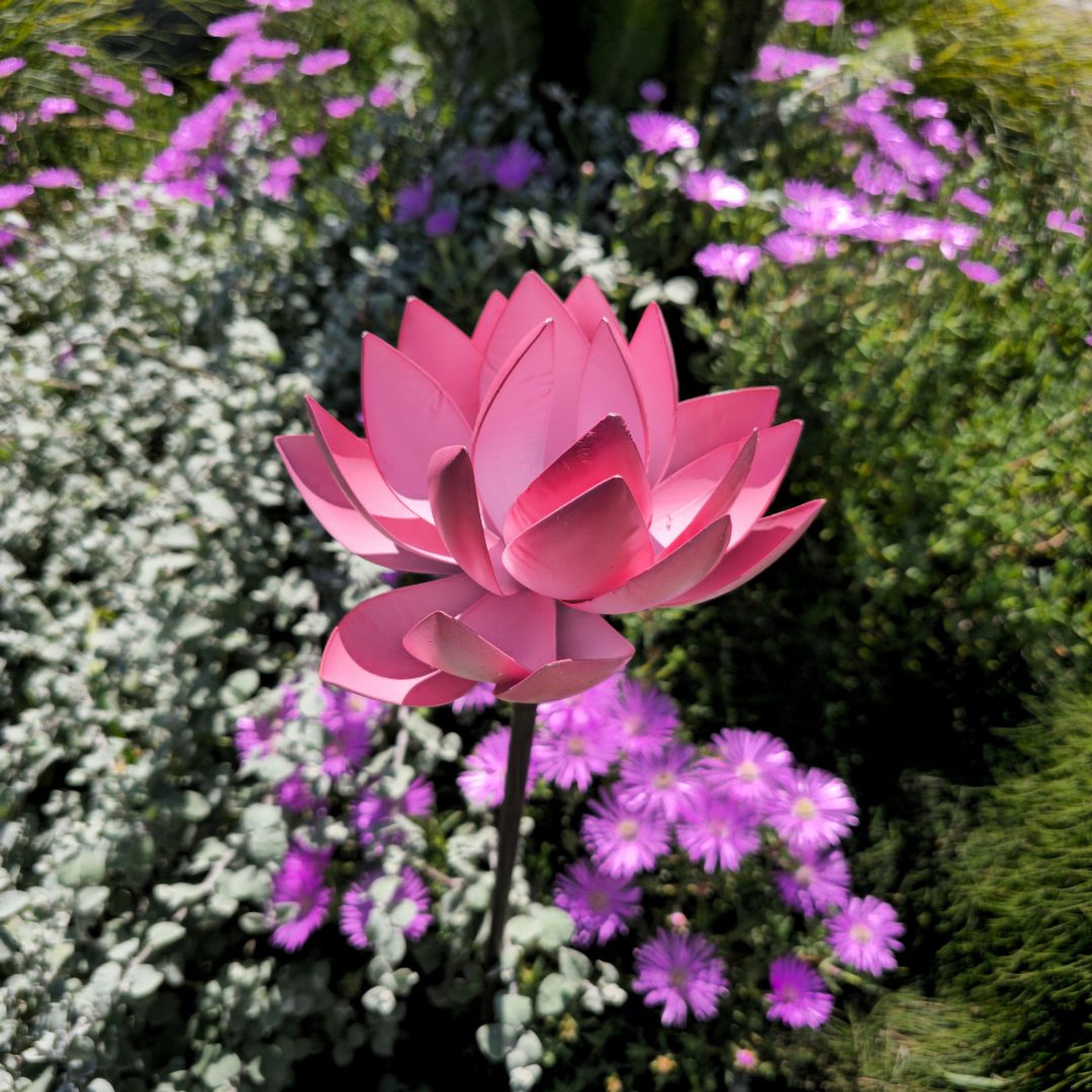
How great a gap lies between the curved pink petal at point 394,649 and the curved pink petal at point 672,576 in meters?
0.09

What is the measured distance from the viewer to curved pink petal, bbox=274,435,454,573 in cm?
61

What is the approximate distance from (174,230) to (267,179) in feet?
0.69

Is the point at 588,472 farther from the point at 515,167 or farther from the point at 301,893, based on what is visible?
the point at 515,167

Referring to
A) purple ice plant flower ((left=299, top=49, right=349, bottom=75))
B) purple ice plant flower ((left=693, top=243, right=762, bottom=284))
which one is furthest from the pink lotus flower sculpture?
purple ice plant flower ((left=299, top=49, right=349, bottom=75))

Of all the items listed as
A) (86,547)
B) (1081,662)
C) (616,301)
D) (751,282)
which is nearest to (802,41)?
(751,282)

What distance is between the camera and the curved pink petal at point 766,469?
60 cm

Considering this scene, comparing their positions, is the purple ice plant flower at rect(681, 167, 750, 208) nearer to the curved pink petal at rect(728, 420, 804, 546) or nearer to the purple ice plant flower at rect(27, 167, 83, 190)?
the curved pink petal at rect(728, 420, 804, 546)

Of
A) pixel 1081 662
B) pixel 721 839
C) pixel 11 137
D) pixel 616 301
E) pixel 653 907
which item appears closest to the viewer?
pixel 721 839

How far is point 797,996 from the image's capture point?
3.18ft

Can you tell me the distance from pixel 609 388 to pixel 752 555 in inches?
5.7

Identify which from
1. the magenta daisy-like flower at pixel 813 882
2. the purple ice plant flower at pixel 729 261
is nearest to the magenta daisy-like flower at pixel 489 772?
the magenta daisy-like flower at pixel 813 882

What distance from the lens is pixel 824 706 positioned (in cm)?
141

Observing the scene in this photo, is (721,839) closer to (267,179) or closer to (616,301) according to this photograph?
(616,301)

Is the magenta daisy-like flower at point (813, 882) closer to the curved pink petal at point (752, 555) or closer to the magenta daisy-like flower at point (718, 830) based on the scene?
the magenta daisy-like flower at point (718, 830)
